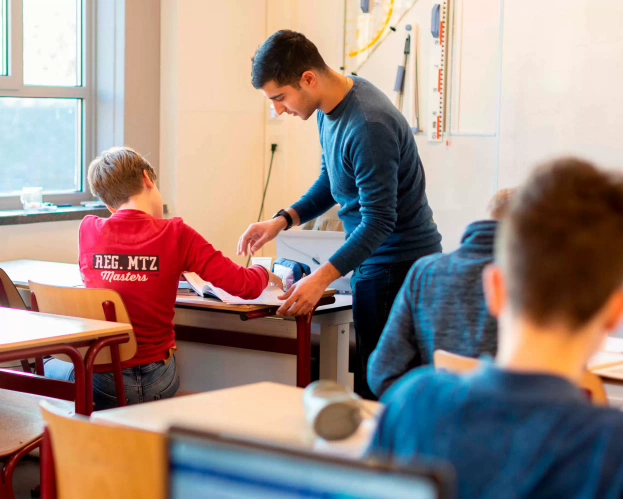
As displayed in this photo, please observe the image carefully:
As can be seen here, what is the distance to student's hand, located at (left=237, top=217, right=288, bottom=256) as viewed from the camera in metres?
3.04

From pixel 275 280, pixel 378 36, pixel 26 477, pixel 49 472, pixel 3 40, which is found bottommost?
pixel 26 477

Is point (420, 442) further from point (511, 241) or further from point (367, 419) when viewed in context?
point (367, 419)

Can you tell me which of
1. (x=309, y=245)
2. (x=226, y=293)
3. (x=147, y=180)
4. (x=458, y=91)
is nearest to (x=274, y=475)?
(x=147, y=180)

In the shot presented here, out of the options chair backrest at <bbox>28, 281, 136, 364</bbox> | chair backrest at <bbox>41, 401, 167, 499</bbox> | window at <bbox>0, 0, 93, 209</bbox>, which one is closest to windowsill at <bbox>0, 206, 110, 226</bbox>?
window at <bbox>0, 0, 93, 209</bbox>

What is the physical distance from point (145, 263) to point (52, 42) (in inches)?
88.8

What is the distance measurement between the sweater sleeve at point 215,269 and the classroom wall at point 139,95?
1712 mm

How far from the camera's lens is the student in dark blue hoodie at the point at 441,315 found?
68.6 inches

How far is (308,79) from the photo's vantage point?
8.75ft

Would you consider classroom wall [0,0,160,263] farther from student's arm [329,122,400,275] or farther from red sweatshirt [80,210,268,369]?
student's arm [329,122,400,275]

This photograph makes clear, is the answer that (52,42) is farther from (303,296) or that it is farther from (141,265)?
(303,296)

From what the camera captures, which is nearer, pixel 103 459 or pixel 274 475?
pixel 274 475

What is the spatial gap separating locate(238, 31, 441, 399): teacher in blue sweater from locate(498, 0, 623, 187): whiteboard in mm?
1603

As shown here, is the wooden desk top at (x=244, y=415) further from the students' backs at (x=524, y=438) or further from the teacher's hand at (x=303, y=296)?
the teacher's hand at (x=303, y=296)

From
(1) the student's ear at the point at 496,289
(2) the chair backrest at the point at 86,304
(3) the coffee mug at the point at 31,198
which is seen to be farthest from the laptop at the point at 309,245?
(1) the student's ear at the point at 496,289
